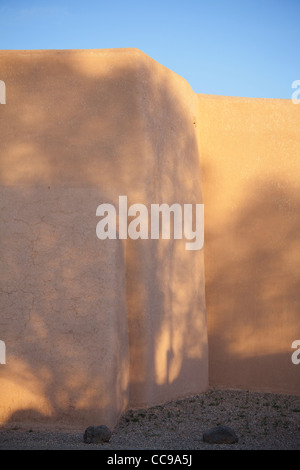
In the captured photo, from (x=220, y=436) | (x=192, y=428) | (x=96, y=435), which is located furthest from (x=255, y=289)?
(x=96, y=435)

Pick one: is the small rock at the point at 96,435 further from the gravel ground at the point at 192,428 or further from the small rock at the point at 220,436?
the small rock at the point at 220,436

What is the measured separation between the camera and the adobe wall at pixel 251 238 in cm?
820

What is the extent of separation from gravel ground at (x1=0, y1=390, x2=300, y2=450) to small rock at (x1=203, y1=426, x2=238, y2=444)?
61 millimetres

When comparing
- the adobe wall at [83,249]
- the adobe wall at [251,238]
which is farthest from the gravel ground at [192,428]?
the adobe wall at [251,238]

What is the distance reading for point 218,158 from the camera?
8641 millimetres

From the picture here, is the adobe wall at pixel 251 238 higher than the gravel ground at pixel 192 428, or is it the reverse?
the adobe wall at pixel 251 238

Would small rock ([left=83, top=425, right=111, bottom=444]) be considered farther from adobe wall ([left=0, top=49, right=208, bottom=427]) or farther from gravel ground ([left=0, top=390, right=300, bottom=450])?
adobe wall ([left=0, top=49, right=208, bottom=427])

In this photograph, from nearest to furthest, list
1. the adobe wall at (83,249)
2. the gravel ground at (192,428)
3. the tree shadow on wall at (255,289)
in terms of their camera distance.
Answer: the gravel ground at (192,428) → the adobe wall at (83,249) → the tree shadow on wall at (255,289)

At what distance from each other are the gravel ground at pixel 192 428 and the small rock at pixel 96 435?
81mm

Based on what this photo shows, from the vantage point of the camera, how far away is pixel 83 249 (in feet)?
21.4

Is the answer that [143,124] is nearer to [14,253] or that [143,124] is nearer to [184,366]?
[14,253]

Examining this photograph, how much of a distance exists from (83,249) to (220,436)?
2358 mm

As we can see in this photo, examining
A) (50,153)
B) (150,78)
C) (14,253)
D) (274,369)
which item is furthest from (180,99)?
(274,369)

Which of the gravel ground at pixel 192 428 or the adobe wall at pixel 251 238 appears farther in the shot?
the adobe wall at pixel 251 238
